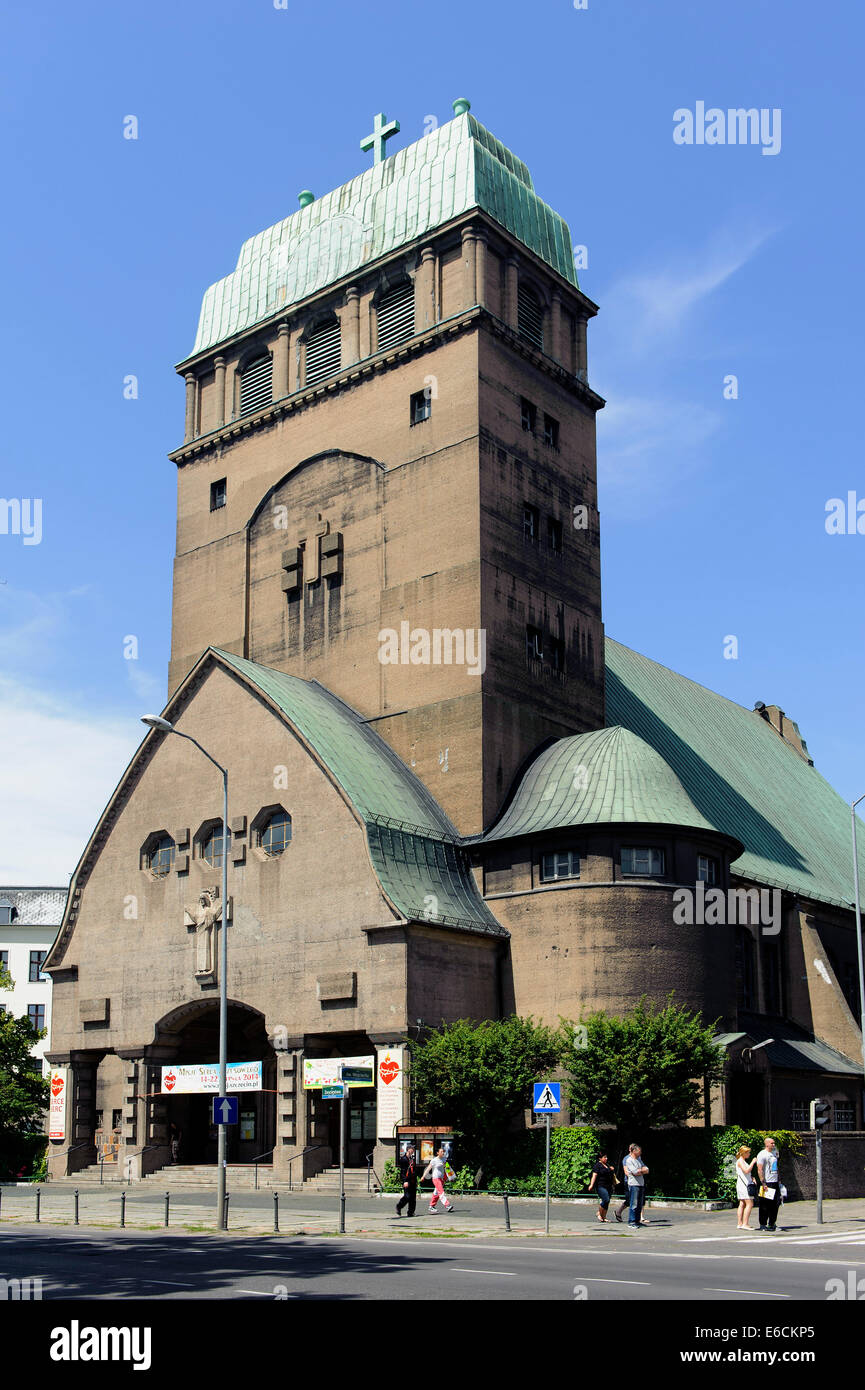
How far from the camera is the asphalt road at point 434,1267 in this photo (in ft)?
48.8

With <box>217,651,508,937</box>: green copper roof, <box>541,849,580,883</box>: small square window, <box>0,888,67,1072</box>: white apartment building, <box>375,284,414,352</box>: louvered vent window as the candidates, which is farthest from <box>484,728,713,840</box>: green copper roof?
<box>0,888,67,1072</box>: white apartment building

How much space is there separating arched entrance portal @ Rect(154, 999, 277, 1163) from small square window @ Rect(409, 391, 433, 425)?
21391 mm

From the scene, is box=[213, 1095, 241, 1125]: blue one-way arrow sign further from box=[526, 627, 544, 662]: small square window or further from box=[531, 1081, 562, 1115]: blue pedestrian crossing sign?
box=[526, 627, 544, 662]: small square window

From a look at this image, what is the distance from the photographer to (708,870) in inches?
1702

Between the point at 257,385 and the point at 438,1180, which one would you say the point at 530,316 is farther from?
the point at 438,1180

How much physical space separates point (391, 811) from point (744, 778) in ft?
89.5

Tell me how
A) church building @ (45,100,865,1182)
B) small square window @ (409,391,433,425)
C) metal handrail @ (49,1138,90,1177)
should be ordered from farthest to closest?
1. small square window @ (409,391,433,425)
2. metal handrail @ (49,1138,90,1177)
3. church building @ (45,100,865,1182)

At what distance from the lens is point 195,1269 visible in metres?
18.1

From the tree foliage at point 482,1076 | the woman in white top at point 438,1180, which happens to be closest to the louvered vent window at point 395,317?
the tree foliage at point 482,1076

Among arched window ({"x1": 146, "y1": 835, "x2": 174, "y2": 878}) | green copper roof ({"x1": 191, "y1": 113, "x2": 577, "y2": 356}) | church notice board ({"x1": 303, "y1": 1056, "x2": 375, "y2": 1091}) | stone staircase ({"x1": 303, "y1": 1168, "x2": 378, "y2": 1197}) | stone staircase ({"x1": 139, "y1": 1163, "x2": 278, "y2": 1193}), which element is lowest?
stone staircase ({"x1": 139, "y1": 1163, "x2": 278, "y2": 1193})

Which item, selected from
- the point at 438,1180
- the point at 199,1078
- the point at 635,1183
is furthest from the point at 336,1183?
the point at 635,1183

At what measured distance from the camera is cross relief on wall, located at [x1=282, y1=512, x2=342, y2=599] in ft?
165

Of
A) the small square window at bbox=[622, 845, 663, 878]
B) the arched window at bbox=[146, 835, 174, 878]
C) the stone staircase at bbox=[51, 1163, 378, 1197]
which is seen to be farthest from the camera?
the arched window at bbox=[146, 835, 174, 878]

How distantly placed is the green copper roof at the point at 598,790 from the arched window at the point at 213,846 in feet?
29.1
